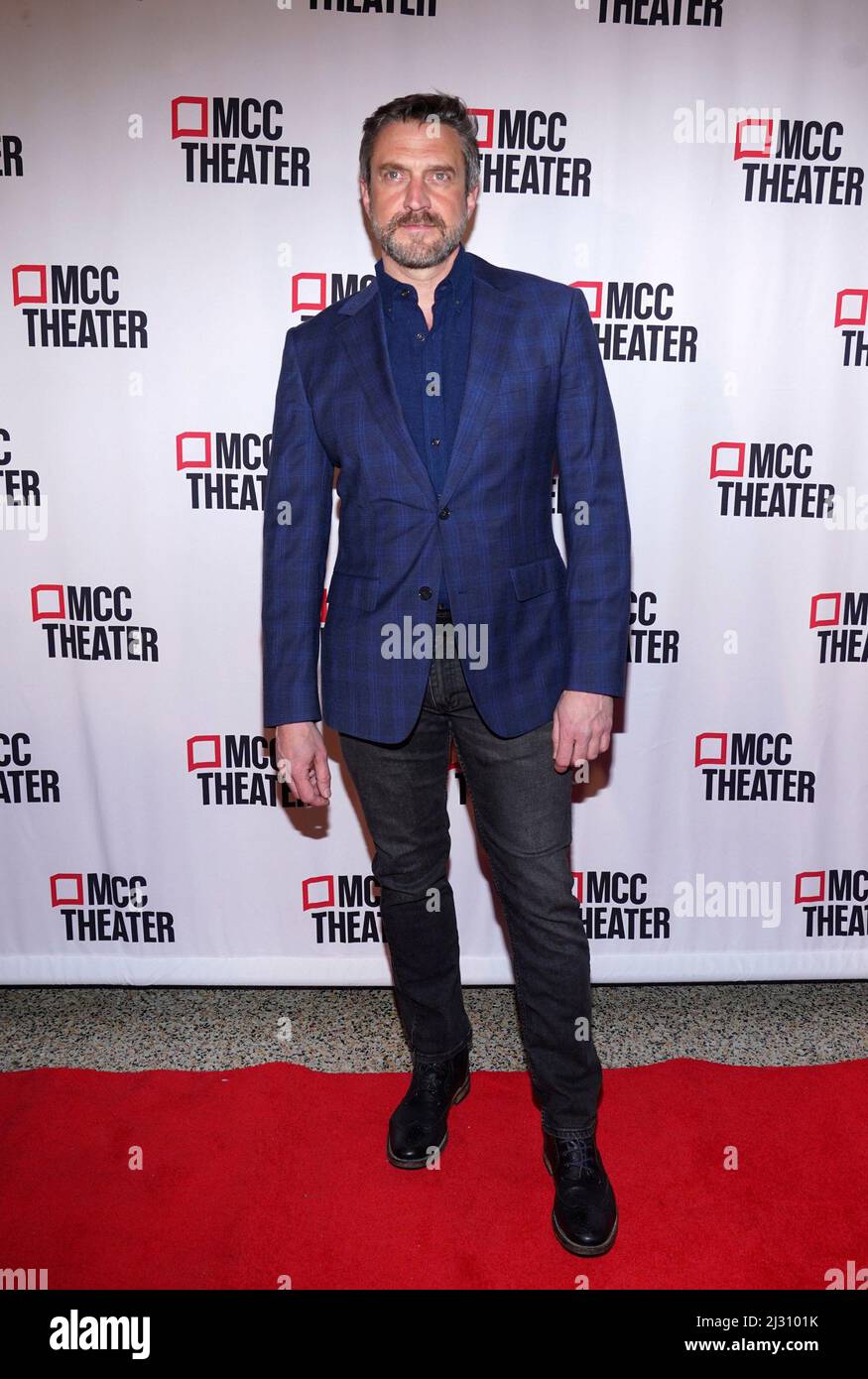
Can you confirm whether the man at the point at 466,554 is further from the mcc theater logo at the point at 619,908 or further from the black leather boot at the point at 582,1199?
the mcc theater logo at the point at 619,908

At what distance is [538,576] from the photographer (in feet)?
5.94

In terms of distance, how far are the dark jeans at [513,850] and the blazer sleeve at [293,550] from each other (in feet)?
0.50

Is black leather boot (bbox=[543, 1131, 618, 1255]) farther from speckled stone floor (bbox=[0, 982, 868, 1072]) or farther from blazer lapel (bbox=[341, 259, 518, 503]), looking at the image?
blazer lapel (bbox=[341, 259, 518, 503])

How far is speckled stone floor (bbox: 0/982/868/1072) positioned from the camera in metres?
2.44

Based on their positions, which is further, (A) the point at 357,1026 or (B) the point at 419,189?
(A) the point at 357,1026

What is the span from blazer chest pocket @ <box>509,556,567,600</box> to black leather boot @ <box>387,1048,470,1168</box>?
107 cm

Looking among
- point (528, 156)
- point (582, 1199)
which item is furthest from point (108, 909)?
point (528, 156)

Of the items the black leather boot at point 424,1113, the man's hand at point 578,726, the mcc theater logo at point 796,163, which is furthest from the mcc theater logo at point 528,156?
the black leather boot at point 424,1113

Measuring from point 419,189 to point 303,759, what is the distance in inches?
42.7

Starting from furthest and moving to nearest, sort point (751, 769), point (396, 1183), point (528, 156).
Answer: point (751, 769), point (528, 156), point (396, 1183)

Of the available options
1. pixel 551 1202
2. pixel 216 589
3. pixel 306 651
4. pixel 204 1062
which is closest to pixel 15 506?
pixel 216 589

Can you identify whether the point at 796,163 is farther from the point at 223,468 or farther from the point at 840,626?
the point at 223,468

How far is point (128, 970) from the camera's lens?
279 centimetres

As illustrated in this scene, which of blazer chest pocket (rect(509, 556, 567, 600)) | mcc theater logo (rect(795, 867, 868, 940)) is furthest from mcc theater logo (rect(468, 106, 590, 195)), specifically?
mcc theater logo (rect(795, 867, 868, 940))
